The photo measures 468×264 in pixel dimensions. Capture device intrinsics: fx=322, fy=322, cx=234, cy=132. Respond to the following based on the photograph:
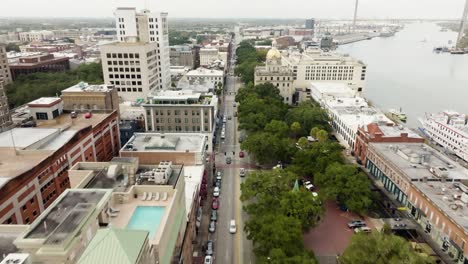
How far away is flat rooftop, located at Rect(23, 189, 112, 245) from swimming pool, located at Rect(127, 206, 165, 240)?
14.1 feet

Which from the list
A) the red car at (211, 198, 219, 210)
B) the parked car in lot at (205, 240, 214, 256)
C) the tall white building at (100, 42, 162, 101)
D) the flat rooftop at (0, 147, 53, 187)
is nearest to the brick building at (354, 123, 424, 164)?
the red car at (211, 198, 219, 210)

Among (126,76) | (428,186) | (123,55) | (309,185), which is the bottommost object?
(309,185)

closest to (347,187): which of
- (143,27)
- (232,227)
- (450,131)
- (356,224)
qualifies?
(356,224)

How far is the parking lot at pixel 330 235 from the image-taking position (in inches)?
2002

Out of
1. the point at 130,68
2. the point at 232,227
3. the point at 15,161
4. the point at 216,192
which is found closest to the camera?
the point at 15,161

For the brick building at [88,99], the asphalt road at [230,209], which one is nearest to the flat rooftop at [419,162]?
the asphalt road at [230,209]

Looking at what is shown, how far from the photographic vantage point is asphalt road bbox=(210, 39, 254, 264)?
50609 mm

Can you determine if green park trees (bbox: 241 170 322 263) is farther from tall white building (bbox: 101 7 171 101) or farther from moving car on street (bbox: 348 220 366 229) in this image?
tall white building (bbox: 101 7 171 101)

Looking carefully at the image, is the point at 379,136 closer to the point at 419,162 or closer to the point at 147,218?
the point at 419,162

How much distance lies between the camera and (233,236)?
5481cm

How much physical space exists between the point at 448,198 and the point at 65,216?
54593mm

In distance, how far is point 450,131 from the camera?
89.9 metres

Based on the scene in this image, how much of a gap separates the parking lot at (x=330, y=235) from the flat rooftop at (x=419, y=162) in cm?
1306

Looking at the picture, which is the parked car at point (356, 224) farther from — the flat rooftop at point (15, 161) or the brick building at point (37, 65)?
the brick building at point (37, 65)
